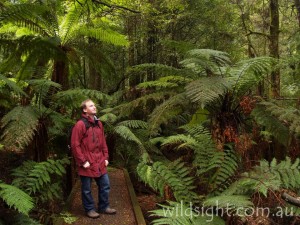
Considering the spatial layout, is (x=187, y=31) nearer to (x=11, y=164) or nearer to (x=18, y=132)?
(x=11, y=164)

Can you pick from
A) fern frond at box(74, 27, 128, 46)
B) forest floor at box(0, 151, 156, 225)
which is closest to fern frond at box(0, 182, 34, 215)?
forest floor at box(0, 151, 156, 225)

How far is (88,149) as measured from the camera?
15.4ft

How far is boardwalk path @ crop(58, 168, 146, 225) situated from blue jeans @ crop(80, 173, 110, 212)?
148 millimetres

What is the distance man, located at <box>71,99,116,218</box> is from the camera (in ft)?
15.1

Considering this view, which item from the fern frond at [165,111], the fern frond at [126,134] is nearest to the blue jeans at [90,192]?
the fern frond at [165,111]

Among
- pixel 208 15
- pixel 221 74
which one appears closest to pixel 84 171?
pixel 221 74

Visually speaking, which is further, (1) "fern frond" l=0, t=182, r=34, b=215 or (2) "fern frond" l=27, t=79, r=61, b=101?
(2) "fern frond" l=27, t=79, r=61, b=101

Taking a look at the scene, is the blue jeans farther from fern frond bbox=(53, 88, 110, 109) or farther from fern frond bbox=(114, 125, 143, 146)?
fern frond bbox=(114, 125, 143, 146)

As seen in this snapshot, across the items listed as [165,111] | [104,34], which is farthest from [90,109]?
[104,34]

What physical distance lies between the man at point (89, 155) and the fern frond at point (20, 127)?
573mm

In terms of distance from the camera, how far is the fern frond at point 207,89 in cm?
390

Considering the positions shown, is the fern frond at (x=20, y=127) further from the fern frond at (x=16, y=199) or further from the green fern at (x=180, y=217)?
the green fern at (x=180, y=217)

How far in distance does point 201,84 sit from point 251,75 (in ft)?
2.78

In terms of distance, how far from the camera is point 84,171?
466cm
